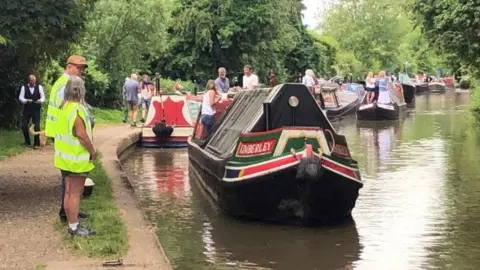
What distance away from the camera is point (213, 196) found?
44.8 feet

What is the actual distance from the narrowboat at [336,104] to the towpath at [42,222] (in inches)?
844

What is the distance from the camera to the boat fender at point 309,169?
10.7m

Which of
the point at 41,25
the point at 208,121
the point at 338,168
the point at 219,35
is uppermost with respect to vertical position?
the point at 219,35

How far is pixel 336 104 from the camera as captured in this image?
3847 centimetres

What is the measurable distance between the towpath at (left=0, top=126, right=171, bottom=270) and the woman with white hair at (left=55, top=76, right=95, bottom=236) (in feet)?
1.16

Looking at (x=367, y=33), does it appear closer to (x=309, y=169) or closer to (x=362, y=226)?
(x=362, y=226)

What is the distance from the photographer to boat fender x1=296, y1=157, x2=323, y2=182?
10.7 meters

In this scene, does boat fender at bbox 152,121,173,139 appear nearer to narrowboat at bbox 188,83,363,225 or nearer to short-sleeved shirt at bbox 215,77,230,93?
short-sleeved shirt at bbox 215,77,230,93

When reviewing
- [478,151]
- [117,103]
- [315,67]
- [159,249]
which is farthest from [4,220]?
[315,67]

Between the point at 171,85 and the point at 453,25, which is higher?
the point at 453,25

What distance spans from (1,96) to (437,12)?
1558cm

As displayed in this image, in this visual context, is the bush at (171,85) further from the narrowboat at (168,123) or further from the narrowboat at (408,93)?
the narrowboat at (408,93)

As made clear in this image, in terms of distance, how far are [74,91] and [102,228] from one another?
164 centimetres

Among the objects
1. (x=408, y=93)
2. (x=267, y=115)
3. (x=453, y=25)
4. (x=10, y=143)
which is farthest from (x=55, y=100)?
Result: (x=408, y=93)
